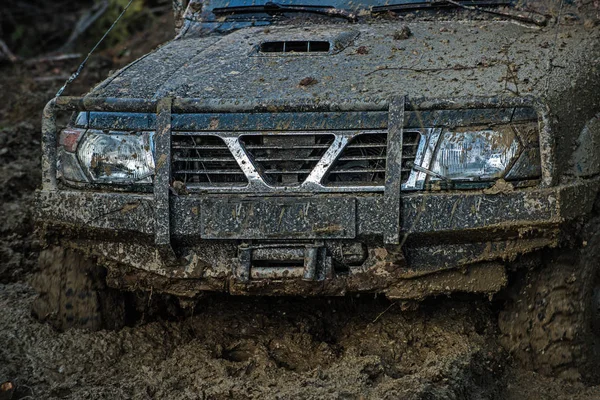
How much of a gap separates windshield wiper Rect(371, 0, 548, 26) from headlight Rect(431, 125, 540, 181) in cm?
112

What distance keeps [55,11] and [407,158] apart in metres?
8.56

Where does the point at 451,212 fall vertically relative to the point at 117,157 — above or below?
below

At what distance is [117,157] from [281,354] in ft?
3.69

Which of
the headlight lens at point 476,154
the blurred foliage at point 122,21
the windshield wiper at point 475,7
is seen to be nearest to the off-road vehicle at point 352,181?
the headlight lens at point 476,154

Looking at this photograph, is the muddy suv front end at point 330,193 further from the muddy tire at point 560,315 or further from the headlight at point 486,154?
the muddy tire at point 560,315

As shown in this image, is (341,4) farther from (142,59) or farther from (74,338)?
(74,338)

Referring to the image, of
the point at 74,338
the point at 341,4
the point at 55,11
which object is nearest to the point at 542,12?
the point at 341,4

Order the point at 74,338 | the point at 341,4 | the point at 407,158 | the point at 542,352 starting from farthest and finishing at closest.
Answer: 1. the point at 341,4
2. the point at 74,338
3. the point at 542,352
4. the point at 407,158

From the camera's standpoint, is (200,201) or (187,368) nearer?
(200,201)

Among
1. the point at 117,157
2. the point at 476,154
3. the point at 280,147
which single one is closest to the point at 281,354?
the point at 280,147

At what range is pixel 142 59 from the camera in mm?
4727

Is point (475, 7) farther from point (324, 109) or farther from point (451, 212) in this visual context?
point (451, 212)

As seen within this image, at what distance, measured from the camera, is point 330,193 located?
387cm

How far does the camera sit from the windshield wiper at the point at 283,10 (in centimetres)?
502
